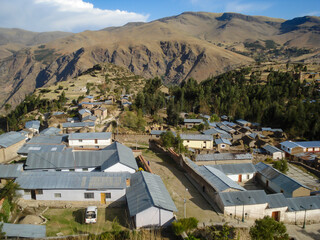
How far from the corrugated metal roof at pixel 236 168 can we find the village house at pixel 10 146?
20092mm

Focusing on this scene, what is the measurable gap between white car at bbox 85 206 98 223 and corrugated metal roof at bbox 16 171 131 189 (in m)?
1.58

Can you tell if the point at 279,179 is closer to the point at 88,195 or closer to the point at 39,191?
the point at 88,195

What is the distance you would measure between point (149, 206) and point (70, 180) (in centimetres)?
663

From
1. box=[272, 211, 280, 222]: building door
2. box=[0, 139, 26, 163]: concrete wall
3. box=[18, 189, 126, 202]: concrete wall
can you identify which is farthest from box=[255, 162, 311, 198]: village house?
box=[0, 139, 26, 163]: concrete wall

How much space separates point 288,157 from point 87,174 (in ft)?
108

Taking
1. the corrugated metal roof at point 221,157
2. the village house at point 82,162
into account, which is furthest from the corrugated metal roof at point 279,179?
the village house at point 82,162

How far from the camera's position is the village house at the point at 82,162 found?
69.0ft

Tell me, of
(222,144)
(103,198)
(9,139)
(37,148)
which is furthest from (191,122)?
(103,198)

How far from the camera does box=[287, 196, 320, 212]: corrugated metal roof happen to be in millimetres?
19536

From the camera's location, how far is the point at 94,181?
17.8 m

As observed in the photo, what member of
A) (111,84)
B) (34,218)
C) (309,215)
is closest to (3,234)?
(34,218)

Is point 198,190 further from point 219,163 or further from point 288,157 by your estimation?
point 288,157

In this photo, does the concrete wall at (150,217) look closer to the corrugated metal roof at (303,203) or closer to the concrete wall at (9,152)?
the corrugated metal roof at (303,203)

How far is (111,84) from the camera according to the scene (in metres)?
90.9
